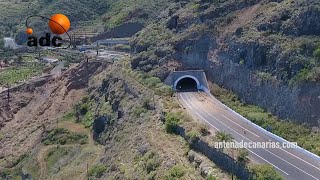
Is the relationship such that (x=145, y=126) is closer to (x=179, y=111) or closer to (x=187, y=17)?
(x=179, y=111)

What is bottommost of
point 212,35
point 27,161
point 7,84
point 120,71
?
point 27,161

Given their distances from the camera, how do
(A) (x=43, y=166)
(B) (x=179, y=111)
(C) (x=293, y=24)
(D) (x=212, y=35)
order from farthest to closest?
(D) (x=212, y=35)
(A) (x=43, y=166)
(C) (x=293, y=24)
(B) (x=179, y=111)

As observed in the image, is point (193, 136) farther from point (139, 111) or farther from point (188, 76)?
point (188, 76)

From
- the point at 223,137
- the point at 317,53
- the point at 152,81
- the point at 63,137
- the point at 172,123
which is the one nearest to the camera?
the point at 223,137

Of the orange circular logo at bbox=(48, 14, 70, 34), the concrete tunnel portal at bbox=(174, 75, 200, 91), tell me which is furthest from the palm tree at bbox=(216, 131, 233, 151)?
the concrete tunnel portal at bbox=(174, 75, 200, 91)

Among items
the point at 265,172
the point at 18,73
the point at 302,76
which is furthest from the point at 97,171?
the point at 18,73

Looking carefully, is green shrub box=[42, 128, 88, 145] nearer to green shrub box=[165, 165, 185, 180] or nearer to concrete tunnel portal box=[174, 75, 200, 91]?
concrete tunnel portal box=[174, 75, 200, 91]

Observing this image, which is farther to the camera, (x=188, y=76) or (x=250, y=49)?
(x=188, y=76)

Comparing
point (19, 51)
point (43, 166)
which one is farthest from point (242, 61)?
point (19, 51)
